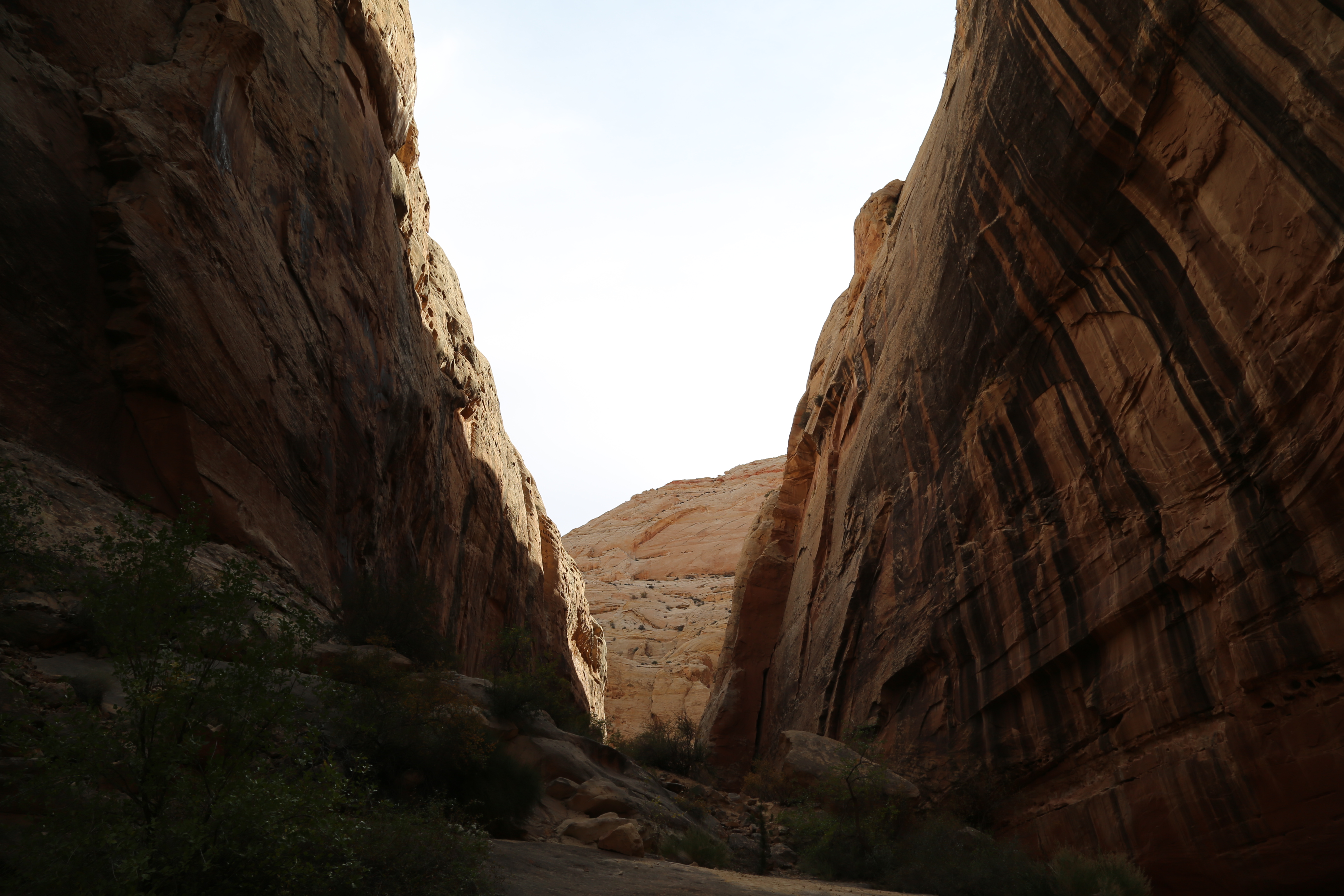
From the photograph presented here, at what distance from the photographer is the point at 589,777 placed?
10750 mm

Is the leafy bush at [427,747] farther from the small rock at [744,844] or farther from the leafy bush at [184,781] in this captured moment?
the small rock at [744,844]

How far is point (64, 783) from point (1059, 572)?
12.2 meters

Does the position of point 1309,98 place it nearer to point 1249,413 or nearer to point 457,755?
point 1249,413

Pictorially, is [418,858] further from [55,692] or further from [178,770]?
[55,692]

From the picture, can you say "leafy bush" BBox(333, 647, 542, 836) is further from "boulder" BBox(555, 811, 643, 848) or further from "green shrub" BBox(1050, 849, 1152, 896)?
"green shrub" BBox(1050, 849, 1152, 896)

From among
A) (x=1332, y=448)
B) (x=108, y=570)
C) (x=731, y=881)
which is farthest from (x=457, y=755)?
(x=1332, y=448)

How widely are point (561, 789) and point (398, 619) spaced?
377 centimetres

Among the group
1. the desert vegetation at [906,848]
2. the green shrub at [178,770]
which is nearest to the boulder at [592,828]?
the desert vegetation at [906,848]

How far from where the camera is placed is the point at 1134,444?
10.3m

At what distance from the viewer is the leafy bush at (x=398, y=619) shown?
36.5 feet

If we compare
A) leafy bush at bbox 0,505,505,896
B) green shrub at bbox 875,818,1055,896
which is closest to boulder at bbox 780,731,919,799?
green shrub at bbox 875,818,1055,896

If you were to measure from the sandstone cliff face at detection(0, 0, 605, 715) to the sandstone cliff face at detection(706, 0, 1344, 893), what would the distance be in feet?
36.5

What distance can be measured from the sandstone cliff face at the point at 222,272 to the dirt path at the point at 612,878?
19.0 ft

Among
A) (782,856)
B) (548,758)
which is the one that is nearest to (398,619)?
(548,758)
